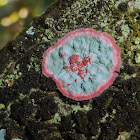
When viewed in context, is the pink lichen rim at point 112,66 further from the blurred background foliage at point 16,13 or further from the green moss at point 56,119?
the blurred background foliage at point 16,13

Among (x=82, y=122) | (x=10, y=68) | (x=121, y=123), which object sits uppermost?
(x=10, y=68)

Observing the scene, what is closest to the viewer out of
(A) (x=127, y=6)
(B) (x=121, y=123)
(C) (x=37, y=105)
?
(B) (x=121, y=123)

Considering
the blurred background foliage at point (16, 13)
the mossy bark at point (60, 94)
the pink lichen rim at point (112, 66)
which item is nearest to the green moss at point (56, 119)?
the mossy bark at point (60, 94)

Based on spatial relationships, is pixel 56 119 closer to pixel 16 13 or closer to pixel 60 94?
pixel 60 94

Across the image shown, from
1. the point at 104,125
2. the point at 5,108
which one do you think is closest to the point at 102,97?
the point at 104,125

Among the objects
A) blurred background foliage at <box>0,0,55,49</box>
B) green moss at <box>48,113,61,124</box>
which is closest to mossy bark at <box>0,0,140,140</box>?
green moss at <box>48,113,61,124</box>

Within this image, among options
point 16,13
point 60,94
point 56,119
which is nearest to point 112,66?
point 60,94

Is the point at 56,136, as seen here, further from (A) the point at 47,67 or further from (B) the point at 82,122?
(A) the point at 47,67
